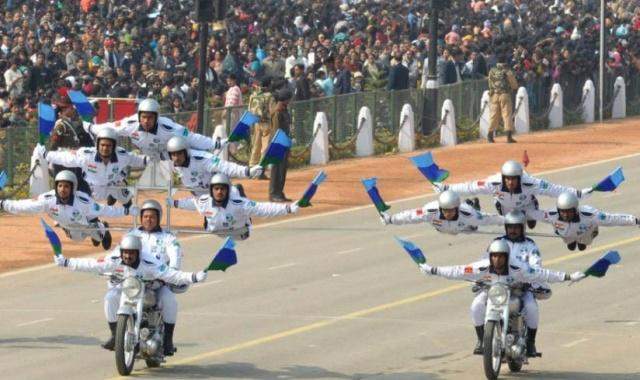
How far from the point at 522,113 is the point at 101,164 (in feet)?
77.7

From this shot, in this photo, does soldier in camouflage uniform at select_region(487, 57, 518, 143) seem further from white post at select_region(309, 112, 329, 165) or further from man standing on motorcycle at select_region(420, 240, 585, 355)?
man standing on motorcycle at select_region(420, 240, 585, 355)

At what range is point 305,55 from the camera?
154ft

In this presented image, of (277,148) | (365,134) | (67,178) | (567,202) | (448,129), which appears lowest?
(567,202)

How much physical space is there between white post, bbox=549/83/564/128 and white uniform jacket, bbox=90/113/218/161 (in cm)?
2470

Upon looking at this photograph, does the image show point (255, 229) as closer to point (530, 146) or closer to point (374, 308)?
point (374, 308)

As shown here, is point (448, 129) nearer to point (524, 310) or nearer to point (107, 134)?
point (107, 134)

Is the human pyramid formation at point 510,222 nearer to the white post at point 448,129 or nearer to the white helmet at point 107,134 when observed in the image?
the white helmet at point 107,134

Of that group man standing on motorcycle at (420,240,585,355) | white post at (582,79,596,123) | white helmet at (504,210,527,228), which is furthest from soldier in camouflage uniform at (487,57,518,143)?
man standing on motorcycle at (420,240,585,355)

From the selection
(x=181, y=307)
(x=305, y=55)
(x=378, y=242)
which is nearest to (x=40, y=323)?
(x=181, y=307)

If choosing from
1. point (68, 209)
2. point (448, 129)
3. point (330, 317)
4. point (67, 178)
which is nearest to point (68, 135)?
point (330, 317)

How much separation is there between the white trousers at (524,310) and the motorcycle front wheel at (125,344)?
3475 mm

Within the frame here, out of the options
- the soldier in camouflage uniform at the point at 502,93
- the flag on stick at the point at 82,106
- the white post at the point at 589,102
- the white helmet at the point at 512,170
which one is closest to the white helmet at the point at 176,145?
the flag on stick at the point at 82,106

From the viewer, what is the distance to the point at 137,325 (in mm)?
19781

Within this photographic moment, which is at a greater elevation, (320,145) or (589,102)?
(589,102)
